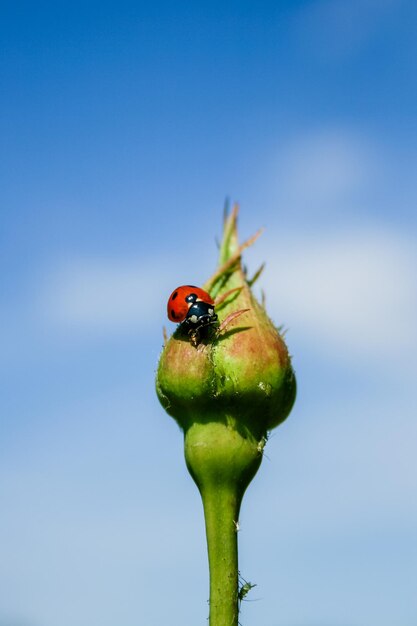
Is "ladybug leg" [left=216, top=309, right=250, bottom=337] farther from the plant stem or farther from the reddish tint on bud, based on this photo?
the plant stem

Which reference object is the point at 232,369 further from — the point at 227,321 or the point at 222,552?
the point at 222,552

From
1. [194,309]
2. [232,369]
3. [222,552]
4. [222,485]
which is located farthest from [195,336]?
[222,552]

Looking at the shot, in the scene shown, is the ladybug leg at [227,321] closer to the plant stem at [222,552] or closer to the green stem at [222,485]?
the green stem at [222,485]

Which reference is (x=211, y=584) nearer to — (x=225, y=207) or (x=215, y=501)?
(x=215, y=501)

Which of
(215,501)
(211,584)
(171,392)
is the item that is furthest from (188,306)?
(211,584)

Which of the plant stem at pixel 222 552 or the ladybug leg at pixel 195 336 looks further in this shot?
the ladybug leg at pixel 195 336

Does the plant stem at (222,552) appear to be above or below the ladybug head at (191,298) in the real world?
below

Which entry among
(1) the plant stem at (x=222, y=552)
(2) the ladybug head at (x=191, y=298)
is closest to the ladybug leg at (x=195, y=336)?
(2) the ladybug head at (x=191, y=298)

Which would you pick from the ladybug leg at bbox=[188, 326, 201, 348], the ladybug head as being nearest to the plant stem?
the ladybug leg at bbox=[188, 326, 201, 348]
